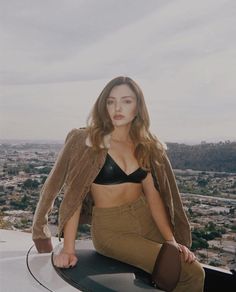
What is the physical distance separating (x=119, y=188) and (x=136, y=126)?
350 mm

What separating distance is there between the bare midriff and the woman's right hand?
32 cm

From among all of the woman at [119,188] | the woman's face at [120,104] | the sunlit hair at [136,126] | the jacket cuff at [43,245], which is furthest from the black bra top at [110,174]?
the jacket cuff at [43,245]

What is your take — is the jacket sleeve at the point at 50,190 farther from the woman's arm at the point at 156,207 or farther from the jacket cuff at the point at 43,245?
the woman's arm at the point at 156,207

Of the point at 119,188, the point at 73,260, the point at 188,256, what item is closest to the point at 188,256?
the point at 188,256

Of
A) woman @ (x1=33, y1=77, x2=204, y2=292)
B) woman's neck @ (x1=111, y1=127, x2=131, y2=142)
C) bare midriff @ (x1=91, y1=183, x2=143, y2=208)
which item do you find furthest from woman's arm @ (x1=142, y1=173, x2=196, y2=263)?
woman's neck @ (x1=111, y1=127, x2=131, y2=142)

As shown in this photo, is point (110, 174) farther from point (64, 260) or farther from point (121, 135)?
point (64, 260)

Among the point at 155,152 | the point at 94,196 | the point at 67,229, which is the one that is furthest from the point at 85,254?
the point at 155,152

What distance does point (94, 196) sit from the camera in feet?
5.80

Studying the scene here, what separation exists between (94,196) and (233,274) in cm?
69

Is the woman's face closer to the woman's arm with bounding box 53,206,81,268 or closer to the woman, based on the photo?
the woman

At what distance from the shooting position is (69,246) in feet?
5.16

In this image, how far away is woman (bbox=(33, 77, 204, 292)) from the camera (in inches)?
65.0

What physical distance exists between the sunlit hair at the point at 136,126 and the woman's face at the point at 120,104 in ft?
0.06

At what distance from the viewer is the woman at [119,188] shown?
165 centimetres
